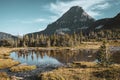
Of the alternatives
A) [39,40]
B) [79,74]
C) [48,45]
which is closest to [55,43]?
[48,45]

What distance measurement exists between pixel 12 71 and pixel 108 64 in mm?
28499

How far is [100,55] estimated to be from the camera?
5800cm

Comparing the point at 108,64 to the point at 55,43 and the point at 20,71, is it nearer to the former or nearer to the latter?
the point at 20,71

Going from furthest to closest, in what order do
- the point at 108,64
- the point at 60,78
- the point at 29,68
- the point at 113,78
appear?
1. the point at 29,68
2. the point at 108,64
3. the point at 60,78
4. the point at 113,78

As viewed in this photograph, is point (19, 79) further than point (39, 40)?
No

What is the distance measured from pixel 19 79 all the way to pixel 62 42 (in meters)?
136

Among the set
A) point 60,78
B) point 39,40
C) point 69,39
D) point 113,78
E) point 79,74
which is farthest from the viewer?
point 39,40

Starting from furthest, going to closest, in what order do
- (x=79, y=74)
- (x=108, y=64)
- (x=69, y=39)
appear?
(x=69, y=39), (x=108, y=64), (x=79, y=74)

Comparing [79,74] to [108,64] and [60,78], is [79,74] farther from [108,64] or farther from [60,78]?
[108,64]

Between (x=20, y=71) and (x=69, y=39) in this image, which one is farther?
(x=69, y=39)

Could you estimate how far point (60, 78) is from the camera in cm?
4300

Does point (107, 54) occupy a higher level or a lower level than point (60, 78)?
higher

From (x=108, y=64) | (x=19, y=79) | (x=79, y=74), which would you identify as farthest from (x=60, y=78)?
(x=108, y=64)

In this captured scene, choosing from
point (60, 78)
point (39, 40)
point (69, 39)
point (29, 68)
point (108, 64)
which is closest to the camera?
point (60, 78)
